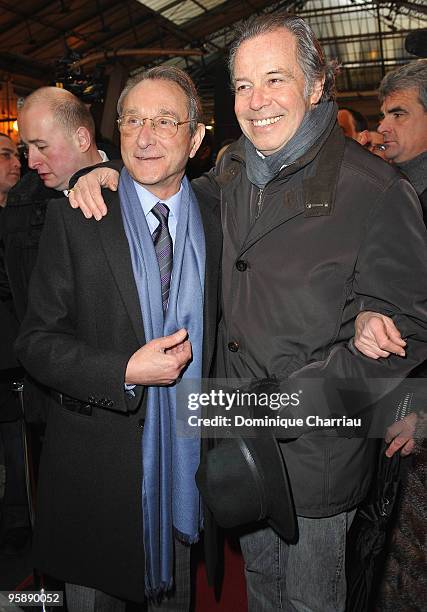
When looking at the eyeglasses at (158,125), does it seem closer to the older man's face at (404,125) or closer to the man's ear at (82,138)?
the man's ear at (82,138)

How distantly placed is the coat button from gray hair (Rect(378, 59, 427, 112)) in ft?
5.22

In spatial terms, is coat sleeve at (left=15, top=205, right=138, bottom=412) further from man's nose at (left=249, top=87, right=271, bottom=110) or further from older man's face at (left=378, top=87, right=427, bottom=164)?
older man's face at (left=378, top=87, right=427, bottom=164)

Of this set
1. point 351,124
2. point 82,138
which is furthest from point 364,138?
point 82,138

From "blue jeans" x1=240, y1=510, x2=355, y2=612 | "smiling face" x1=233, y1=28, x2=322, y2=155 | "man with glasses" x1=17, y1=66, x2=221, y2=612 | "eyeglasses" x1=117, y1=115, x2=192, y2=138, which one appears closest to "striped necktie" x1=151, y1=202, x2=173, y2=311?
"man with glasses" x1=17, y1=66, x2=221, y2=612

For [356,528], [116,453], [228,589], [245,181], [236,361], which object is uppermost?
[245,181]

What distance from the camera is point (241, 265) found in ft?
5.17

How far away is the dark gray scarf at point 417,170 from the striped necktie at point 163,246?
1279mm

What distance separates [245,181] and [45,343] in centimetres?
72

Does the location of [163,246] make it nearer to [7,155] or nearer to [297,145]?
[297,145]

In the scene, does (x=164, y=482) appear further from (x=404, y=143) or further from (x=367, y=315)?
(x=404, y=143)

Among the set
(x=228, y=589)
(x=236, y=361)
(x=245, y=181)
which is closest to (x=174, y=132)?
(x=245, y=181)

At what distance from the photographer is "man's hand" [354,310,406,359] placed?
4.45 ft

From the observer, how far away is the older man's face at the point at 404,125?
2693 millimetres

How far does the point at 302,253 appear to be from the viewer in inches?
59.1
